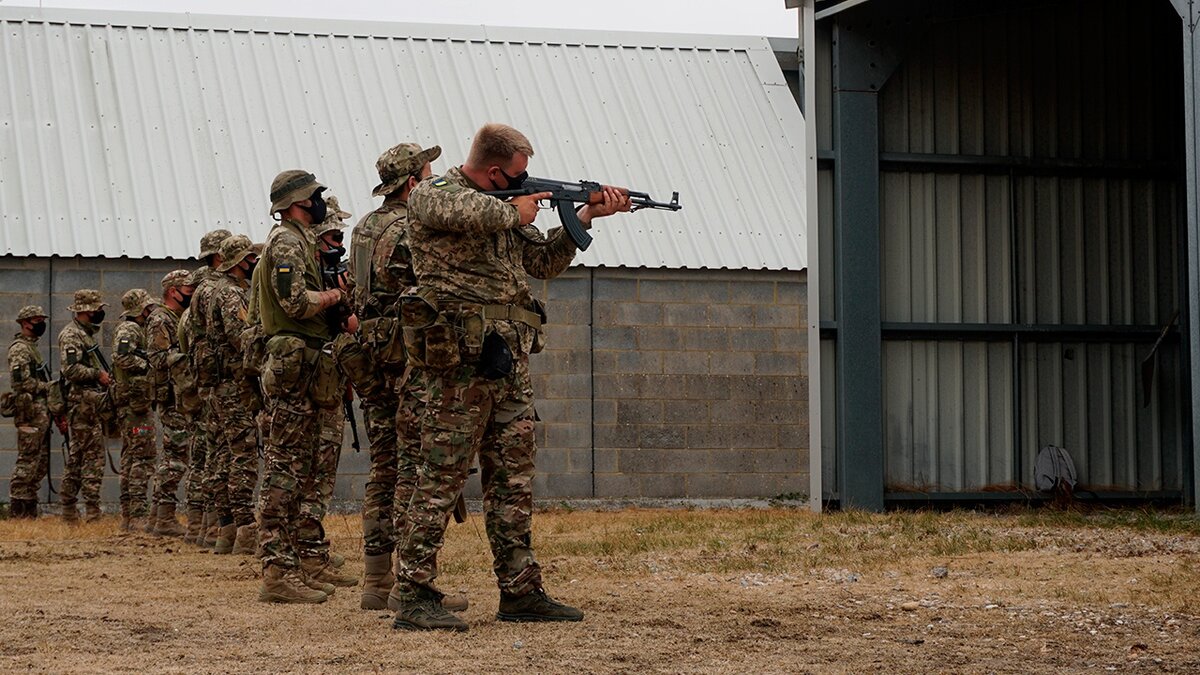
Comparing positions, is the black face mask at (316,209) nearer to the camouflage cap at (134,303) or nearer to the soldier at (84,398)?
the camouflage cap at (134,303)

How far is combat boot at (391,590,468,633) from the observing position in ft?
20.9

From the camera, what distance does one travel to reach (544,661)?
5.69 m

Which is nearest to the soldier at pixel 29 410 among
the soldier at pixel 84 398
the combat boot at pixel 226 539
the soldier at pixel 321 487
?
the soldier at pixel 84 398

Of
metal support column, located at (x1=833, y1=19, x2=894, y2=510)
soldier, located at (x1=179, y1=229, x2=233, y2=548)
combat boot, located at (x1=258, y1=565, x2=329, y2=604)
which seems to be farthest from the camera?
metal support column, located at (x1=833, y1=19, x2=894, y2=510)

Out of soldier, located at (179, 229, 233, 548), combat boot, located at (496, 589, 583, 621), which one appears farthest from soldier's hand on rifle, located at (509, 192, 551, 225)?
soldier, located at (179, 229, 233, 548)

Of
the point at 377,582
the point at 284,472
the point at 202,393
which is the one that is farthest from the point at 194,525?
the point at 377,582

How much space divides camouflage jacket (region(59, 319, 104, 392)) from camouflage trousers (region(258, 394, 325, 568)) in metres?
6.11

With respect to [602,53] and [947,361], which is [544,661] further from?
[602,53]

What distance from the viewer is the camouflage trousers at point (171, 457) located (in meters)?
12.4

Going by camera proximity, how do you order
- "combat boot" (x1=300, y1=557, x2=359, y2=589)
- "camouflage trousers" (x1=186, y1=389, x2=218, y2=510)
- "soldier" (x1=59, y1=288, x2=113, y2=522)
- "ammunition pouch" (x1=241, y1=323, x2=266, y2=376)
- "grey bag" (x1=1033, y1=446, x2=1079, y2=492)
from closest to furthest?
"combat boot" (x1=300, y1=557, x2=359, y2=589) → "ammunition pouch" (x1=241, y1=323, x2=266, y2=376) → "camouflage trousers" (x1=186, y1=389, x2=218, y2=510) → "grey bag" (x1=1033, y1=446, x2=1079, y2=492) → "soldier" (x1=59, y1=288, x2=113, y2=522)

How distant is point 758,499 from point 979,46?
4.76 metres

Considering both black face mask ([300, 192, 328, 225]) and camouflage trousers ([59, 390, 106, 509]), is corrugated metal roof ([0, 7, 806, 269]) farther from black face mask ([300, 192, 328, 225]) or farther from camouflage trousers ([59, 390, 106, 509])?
black face mask ([300, 192, 328, 225])

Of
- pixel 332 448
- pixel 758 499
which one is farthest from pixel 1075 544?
pixel 758 499

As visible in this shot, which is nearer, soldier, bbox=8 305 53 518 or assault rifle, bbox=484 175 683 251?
assault rifle, bbox=484 175 683 251
